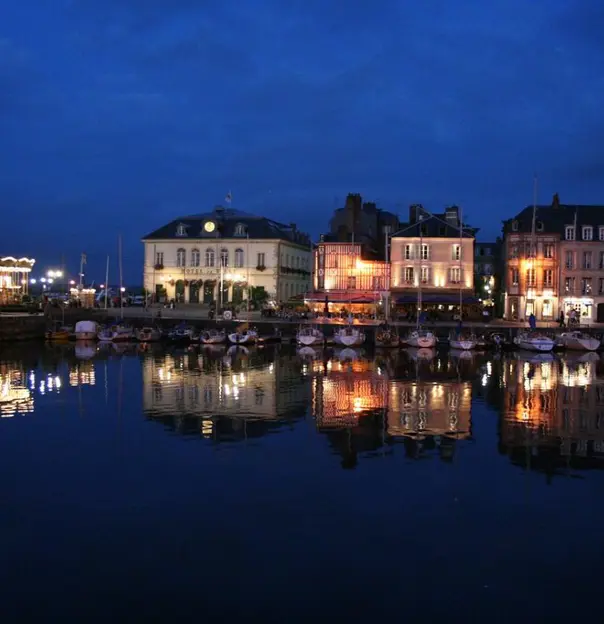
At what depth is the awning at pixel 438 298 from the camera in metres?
66.5

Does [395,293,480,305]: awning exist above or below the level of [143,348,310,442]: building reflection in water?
above

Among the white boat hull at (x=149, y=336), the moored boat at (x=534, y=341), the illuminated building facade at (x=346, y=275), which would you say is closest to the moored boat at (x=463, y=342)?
the moored boat at (x=534, y=341)

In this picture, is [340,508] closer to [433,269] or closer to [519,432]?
[519,432]

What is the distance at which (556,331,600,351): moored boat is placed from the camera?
182 ft

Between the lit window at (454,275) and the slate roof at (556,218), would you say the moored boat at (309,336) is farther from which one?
the slate roof at (556,218)

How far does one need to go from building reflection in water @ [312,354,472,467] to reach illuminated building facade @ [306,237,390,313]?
2811 cm

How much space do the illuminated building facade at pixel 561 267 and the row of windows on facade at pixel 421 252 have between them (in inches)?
199

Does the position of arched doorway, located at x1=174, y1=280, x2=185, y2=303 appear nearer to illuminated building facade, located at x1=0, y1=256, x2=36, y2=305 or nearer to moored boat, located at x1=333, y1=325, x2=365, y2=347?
illuminated building facade, located at x1=0, y1=256, x2=36, y2=305

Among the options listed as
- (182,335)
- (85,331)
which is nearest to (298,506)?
(182,335)

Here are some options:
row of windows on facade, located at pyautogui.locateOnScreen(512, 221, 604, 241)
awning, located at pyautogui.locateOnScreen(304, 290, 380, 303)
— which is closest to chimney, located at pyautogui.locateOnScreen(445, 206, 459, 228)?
row of windows on facade, located at pyautogui.locateOnScreen(512, 221, 604, 241)

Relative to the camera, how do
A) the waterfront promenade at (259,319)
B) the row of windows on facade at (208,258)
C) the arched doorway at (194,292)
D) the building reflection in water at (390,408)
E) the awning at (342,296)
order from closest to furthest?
the building reflection in water at (390,408) → the waterfront promenade at (259,319) → the awning at (342,296) → the row of windows on facade at (208,258) → the arched doorway at (194,292)

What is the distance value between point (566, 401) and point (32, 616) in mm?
24573

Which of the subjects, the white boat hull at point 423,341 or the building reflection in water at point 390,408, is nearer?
the building reflection in water at point 390,408

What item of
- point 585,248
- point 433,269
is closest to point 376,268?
point 433,269
